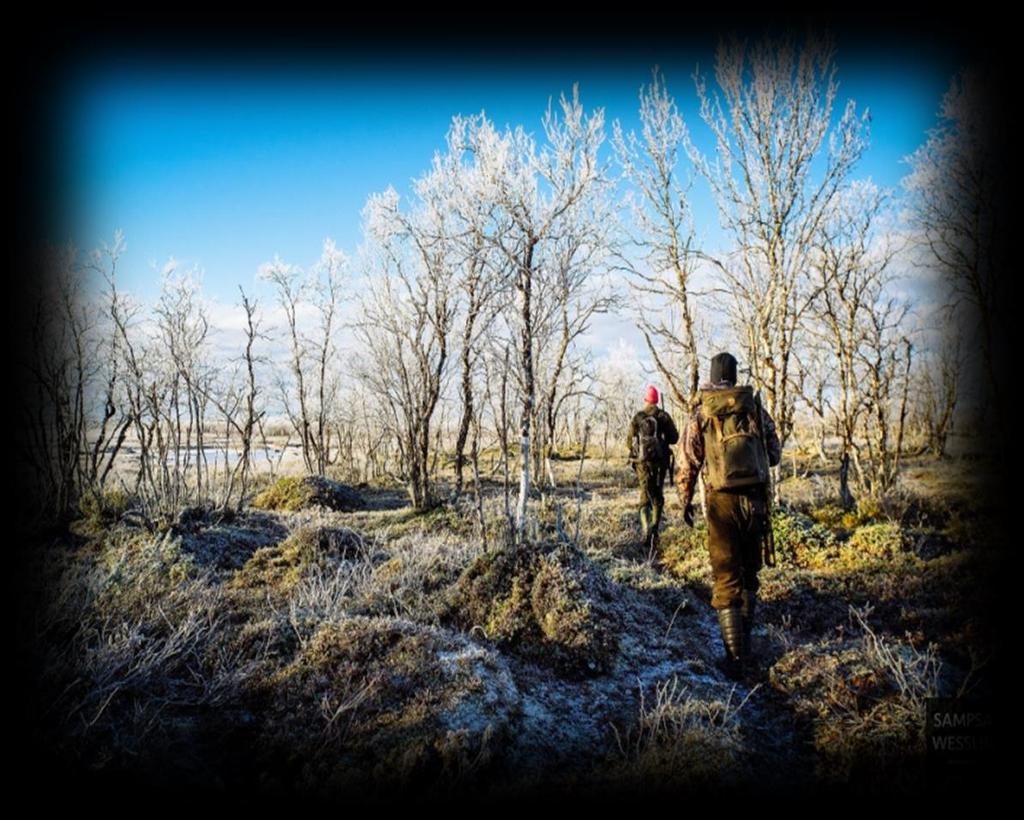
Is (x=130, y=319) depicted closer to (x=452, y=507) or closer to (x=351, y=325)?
(x=351, y=325)

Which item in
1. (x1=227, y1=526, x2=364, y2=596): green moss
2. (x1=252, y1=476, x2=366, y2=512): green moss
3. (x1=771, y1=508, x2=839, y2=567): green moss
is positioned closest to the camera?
(x1=227, y1=526, x2=364, y2=596): green moss

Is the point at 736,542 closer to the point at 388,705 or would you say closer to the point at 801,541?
the point at 388,705

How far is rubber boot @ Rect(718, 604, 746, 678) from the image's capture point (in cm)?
391

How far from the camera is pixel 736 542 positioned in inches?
159

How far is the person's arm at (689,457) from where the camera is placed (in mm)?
4436

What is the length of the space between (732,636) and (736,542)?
70 cm

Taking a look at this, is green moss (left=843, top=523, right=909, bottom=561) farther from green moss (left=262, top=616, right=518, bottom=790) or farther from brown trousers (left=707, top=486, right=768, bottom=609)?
green moss (left=262, top=616, right=518, bottom=790)

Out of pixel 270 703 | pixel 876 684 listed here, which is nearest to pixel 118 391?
pixel 270 703

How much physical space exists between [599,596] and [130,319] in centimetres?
1193

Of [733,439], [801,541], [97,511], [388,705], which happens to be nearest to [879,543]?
[801,541]

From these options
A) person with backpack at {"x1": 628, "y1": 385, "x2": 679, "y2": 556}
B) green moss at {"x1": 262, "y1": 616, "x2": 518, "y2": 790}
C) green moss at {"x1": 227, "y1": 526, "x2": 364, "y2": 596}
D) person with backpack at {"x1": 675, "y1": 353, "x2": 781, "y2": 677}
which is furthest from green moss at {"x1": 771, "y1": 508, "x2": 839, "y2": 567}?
green moss at {"x1": 227, "y1": 526, "x2": 364, "y2": 596}

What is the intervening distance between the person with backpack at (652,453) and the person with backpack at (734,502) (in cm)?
354

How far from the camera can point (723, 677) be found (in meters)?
3.88

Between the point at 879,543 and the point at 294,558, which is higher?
the point at 294,558
